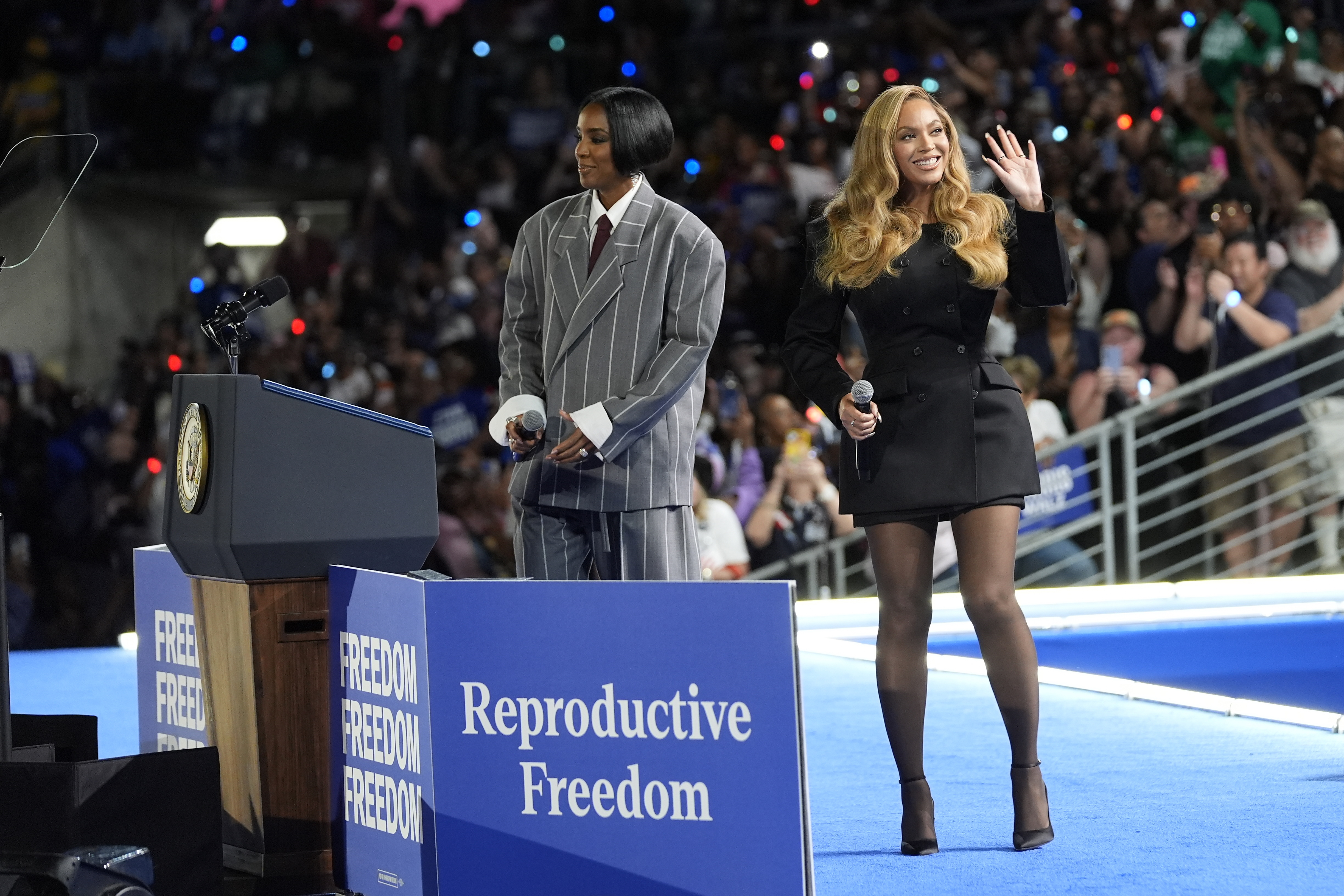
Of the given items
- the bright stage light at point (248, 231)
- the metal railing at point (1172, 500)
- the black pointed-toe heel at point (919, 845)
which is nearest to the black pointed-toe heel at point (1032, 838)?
the black pointed-toe heel at point (919, 845)

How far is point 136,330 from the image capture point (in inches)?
472

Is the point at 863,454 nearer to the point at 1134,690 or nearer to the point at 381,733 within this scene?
the point at 381,733

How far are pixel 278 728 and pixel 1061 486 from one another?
5113 mm

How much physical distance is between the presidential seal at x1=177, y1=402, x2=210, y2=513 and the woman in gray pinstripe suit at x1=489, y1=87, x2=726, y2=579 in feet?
1.80

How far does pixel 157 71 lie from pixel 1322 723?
32.6ft

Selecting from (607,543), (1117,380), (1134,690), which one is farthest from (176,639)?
(1117,380)

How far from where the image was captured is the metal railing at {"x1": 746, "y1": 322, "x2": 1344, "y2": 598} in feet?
23.5

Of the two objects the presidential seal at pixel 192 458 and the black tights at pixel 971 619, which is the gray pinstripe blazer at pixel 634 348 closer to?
the black tights at pixel 971 619

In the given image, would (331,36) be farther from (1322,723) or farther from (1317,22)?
(1322,723)

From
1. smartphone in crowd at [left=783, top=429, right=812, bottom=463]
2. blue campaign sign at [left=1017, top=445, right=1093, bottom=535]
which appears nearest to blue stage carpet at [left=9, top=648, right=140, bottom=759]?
smartphone in crowd at [left=783, top=429, right=812, bottom=463]

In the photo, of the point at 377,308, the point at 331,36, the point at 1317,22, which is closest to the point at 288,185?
the point at 331,36

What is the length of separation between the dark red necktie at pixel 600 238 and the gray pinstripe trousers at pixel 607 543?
0.48 meters

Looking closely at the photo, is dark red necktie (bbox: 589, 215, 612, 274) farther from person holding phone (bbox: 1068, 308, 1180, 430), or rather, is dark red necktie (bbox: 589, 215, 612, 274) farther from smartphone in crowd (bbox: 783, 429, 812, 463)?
person holding phone (bbox: 1068, 308, 1180, 430)

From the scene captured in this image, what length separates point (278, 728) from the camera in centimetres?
273
